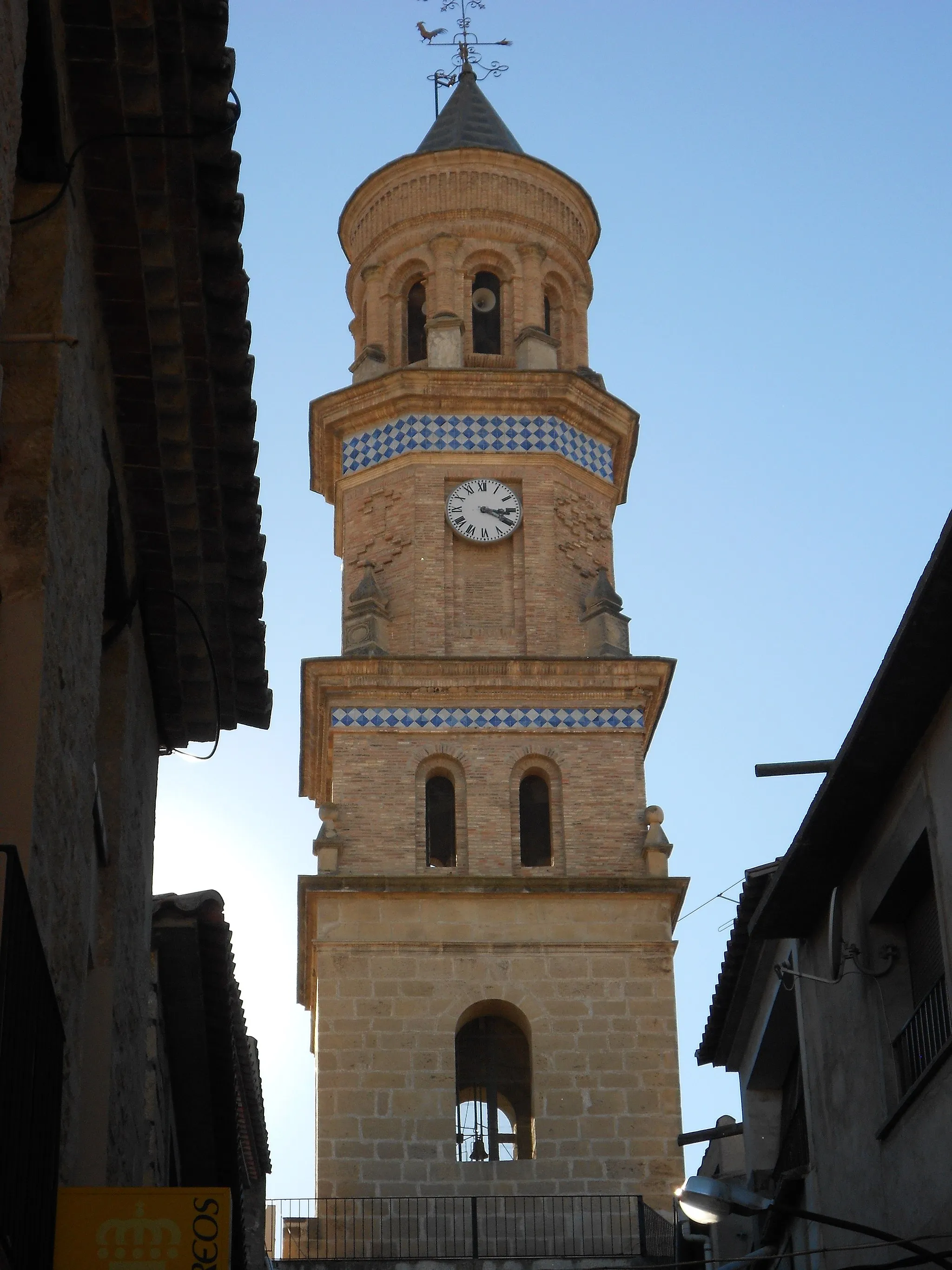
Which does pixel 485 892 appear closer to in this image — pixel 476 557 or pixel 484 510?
pixel 476 557

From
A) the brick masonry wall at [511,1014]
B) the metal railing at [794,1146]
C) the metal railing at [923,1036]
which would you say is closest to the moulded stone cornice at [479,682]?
the brick masonry wall at [511,1014]

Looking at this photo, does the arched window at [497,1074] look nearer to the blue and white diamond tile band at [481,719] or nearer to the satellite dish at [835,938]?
the blue and white diamond tile band at [481,719]

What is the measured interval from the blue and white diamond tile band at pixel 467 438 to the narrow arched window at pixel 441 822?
4.87m

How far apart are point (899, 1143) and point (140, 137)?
652 centimetres

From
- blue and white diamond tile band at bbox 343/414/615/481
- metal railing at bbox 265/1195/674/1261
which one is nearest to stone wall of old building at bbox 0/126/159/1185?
metal railing at bbox 265/1195/674/1261

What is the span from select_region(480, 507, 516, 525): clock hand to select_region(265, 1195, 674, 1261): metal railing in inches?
363

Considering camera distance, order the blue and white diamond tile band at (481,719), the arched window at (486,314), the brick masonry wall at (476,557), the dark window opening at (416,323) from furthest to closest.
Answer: the dark window opening at (416,323) → the arched window at (486,314) → the brick masonry wall at (476,557) → the blue and white diamond tile band at (481,719)

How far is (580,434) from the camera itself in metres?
32.1

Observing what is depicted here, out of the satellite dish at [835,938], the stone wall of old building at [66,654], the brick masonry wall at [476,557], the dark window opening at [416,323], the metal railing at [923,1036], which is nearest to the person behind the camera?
the stone wall of old building at [66,654]

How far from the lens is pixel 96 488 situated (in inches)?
334

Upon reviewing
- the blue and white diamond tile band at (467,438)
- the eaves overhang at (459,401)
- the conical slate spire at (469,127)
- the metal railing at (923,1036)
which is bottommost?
the metal railing at (923,1036)

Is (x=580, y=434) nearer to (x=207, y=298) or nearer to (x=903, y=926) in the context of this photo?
(x=903, y=926)

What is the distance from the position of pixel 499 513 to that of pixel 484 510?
0.21m

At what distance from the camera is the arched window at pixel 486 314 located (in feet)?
109
